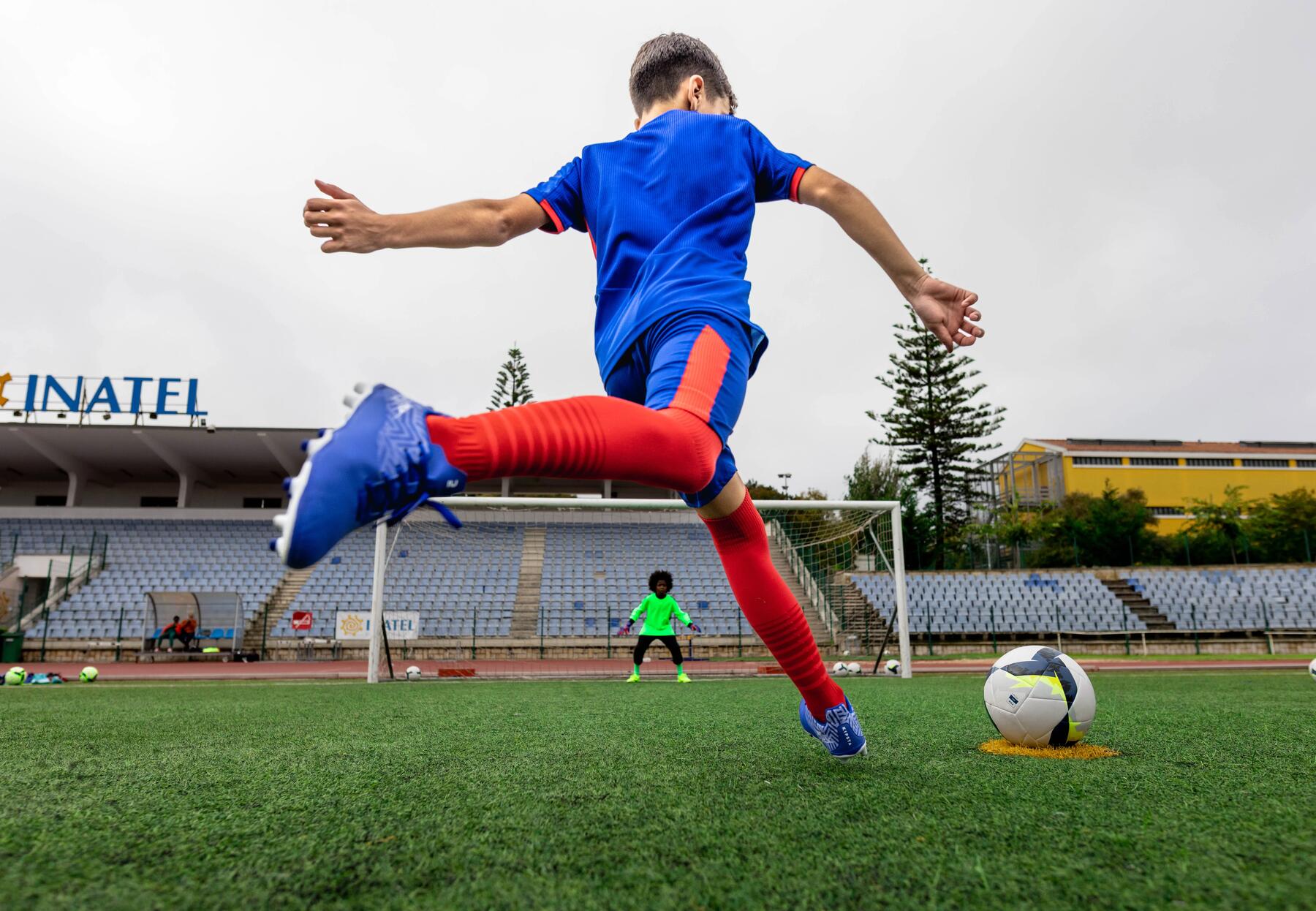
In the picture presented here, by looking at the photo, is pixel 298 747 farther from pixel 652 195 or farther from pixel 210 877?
pixel 652 195

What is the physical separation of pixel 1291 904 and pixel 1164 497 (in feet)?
190

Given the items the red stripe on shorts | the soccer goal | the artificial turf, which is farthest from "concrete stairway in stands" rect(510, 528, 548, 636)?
the red stripe on shorts

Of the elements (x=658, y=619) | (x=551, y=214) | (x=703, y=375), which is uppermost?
(x=551, y=214)

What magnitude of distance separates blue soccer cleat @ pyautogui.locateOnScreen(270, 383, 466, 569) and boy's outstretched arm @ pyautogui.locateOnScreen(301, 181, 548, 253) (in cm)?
78

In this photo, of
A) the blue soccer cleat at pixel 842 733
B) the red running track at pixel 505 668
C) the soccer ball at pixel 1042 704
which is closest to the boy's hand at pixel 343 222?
the blue soccer cleat at pixel 842 733

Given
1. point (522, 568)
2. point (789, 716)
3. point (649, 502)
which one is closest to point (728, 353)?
point (789, 716)

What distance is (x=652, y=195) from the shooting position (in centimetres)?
204

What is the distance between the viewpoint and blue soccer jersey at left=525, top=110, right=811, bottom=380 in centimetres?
191

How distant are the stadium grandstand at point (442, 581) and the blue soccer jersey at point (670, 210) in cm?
1176

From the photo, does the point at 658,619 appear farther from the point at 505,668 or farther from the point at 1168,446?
the point at 1168,446

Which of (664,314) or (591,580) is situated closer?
(664,314)

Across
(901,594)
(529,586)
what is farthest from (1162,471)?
(901,594)

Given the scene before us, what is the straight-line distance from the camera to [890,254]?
2057mm

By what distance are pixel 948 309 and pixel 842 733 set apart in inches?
51.5
